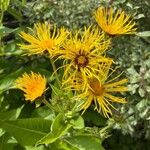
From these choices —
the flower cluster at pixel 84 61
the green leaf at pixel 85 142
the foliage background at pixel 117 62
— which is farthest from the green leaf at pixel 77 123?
the foliage background at pixel 117 62

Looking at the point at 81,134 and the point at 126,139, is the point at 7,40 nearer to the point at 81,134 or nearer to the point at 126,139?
the point at 126,139

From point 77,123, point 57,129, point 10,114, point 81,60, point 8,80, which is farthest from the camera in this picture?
point 8,80

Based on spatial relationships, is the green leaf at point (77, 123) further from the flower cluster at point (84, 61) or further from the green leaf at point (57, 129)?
the flower cluster at point (84, 61)

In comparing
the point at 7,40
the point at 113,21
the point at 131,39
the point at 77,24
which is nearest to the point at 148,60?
the point at 131,39

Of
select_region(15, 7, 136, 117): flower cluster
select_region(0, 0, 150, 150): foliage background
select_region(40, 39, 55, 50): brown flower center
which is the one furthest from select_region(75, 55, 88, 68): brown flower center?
select_region(0, 0, 150, 150): foliage background

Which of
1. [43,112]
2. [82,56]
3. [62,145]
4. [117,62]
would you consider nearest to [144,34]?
[117,62]

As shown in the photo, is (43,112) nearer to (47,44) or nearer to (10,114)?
(10,114)
